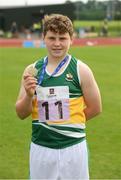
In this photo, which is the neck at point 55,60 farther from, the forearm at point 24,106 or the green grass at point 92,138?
the green grass at point 92,138

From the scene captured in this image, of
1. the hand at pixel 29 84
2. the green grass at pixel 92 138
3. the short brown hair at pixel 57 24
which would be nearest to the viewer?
the hand at pixel 29 84

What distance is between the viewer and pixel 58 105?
3793mm

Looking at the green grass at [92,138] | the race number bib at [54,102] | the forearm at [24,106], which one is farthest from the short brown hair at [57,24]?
the green grass at [92,138]

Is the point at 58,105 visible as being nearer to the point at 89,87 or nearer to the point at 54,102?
the point at 54,102

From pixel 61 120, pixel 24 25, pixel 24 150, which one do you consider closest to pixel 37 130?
pixel 61 120

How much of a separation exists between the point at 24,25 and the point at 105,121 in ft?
171

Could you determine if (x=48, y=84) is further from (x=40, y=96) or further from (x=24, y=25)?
(x=24, y=25)

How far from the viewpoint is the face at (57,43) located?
377cm

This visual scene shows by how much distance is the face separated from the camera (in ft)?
12.4

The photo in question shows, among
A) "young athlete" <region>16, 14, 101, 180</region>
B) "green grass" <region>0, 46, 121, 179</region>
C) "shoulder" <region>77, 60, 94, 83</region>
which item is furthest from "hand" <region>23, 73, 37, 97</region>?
"green grass" <region>0, 46, 121, 179</region>

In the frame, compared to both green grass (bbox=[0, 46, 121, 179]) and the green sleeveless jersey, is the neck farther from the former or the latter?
green grass (bbox=[0, 46, 121, 179])

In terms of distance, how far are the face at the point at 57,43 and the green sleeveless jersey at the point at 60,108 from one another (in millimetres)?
95

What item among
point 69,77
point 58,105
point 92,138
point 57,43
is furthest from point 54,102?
point 92,138

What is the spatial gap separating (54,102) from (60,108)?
0.06 m
